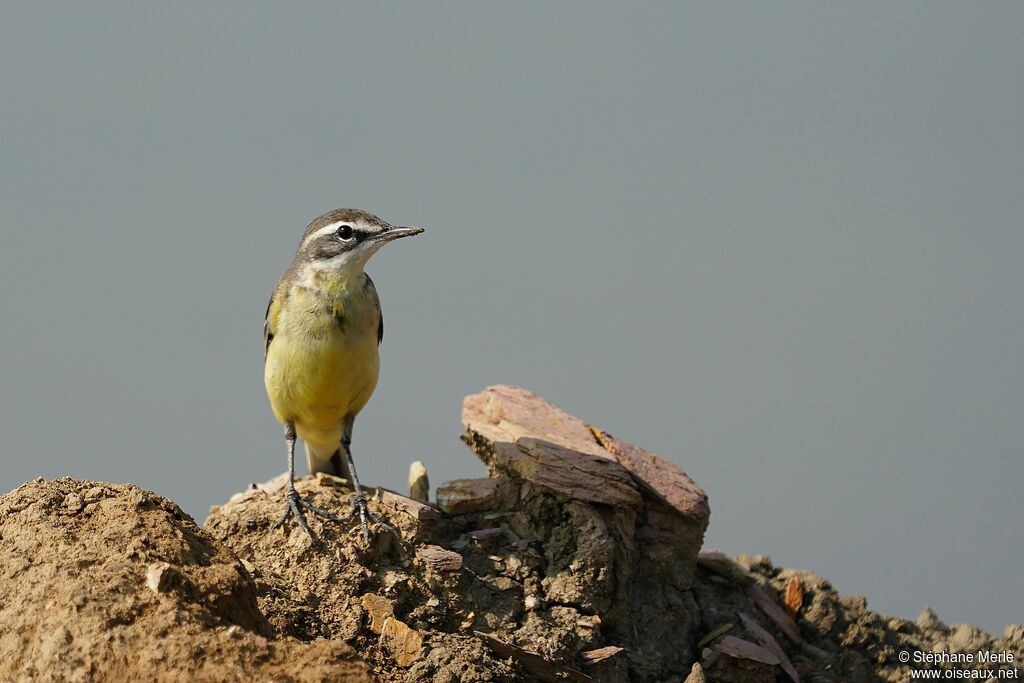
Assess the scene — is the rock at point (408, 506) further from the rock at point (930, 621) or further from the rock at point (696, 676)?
the rock at point (930, 621)

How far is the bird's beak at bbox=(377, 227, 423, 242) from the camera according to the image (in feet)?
28.7

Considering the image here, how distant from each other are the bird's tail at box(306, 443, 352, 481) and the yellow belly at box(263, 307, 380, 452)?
422 millimetres

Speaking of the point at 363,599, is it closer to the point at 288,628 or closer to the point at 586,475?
the point at 288,628

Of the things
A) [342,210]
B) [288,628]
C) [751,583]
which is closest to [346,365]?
[342,210]

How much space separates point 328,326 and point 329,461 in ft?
4.96

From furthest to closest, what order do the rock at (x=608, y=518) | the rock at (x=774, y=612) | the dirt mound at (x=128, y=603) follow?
the rock at (x=774, y=612)
the rock at (x=608, y=518)
the dirt mound at (x=128, y=603)

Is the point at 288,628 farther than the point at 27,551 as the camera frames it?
Yes

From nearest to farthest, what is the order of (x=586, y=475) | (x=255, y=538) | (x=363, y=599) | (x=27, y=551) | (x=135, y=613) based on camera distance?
(x=135, y=613) < (x=27, y=551) < (x=363, y=599) < (x=255, y=538) < (x=586, y=475)

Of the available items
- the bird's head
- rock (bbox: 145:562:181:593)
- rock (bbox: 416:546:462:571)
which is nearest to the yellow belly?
the bird's head

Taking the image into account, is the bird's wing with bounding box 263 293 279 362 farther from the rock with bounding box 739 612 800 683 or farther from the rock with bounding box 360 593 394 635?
the rock with bounding box 739 612 800 683

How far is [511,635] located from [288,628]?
1756mm

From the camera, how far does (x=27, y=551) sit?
6363mm

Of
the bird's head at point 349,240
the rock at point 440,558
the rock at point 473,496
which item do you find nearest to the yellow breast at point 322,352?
the bird's head at point 349,240

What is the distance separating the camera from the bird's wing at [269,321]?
9.12 m
